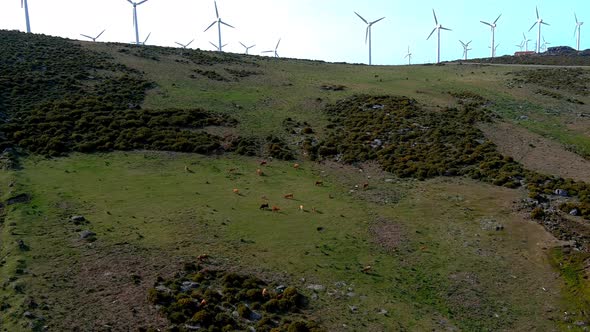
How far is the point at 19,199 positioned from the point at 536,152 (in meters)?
46.3

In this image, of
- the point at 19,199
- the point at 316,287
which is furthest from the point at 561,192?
the point at 19,199

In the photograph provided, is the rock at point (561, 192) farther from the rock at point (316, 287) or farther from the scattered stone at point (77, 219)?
the scattered stone at point (77, 219)

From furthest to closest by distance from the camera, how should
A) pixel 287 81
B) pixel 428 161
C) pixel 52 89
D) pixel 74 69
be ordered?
pixel 287 81
pixel 74 69
pixel 52 89
pixel 428 161

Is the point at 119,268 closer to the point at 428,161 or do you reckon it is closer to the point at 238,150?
the point at 238,150

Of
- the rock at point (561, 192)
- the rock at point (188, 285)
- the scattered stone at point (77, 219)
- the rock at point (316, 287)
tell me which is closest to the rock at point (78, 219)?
the scattered stone at point (77, 219)

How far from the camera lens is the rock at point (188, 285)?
24.8 meters

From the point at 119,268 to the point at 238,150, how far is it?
24957 millimetres

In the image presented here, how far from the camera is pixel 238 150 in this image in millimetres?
49906

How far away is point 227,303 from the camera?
23938mm

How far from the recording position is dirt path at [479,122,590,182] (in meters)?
46.8

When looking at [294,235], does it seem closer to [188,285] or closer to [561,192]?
[188,285]

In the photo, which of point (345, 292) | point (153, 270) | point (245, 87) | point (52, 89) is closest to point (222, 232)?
point (153, 270)

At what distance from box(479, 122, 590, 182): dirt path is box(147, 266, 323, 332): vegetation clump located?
32237mm

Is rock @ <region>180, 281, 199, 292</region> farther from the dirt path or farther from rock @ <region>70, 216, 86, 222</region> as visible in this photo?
the dirt path
